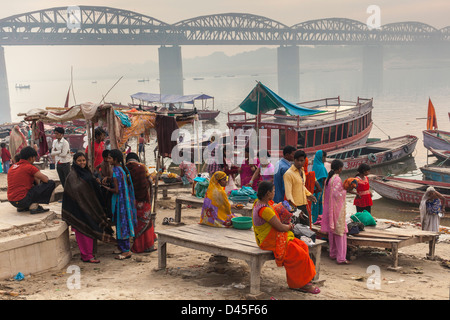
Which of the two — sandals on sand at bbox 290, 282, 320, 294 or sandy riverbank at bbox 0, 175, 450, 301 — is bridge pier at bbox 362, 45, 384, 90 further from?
sandals on sand at bbox 290, 282, 320, 294

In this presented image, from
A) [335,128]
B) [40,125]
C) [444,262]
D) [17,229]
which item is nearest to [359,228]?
[444,262]

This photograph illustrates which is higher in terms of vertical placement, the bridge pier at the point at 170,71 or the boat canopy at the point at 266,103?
the bridge pier at the point at 170,71

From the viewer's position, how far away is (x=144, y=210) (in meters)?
6.65

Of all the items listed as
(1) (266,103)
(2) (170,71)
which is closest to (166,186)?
(1) (266,103)

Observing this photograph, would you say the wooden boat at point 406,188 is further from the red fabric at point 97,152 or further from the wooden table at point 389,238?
the red fabric at point 97,152

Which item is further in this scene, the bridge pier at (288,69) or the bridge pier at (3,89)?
the bridge pier at (288,69)

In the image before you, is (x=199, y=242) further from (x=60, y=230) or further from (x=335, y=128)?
(x=335, y=128)

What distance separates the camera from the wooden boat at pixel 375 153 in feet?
67.5

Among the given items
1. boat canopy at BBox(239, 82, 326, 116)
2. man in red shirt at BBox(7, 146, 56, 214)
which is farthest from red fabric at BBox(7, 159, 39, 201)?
boat canopy at BBox(239, 82, 326, 116)

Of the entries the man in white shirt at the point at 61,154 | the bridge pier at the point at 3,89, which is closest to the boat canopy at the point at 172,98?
the man in white shirt at the point at 61,154

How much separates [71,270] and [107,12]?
125 meters

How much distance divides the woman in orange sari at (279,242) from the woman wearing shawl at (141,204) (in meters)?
2.06

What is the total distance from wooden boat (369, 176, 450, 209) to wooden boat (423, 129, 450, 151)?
880 cm
